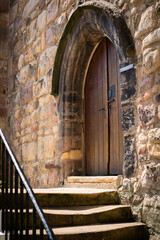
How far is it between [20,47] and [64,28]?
79.9 inches

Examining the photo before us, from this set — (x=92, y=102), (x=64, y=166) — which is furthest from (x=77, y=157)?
(x=92, y=102)

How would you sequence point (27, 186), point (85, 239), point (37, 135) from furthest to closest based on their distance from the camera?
point (37, 135)
point (85, 239)
point (27, 186)

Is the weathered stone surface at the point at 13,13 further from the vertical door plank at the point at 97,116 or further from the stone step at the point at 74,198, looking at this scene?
the stone step at the point at 74,198

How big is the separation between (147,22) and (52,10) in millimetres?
2350

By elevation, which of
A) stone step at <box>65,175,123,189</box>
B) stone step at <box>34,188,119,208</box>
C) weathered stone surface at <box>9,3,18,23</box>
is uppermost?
weathered stone surface at <box>9,3,18,23</box>

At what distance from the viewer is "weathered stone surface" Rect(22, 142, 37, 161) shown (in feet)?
17.6

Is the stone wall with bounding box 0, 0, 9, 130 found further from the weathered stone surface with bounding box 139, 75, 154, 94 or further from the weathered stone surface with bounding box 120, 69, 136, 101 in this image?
the weathered stone surface with bounding box 139, 75, 154, 94

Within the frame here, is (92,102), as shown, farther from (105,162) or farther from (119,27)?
(119,27)

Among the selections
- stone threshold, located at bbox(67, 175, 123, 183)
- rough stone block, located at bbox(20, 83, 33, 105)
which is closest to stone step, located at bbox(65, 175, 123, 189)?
stone threshold, located at bbox(67, 175, 123, 183)

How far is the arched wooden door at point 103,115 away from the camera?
13.3 feet

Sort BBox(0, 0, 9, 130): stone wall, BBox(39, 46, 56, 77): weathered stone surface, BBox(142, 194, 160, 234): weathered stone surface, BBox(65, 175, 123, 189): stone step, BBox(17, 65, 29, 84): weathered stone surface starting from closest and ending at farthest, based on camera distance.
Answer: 1. BBox(142, 194, 160, 234): weathered stone surface
2. BBox(65, 175, 123, 189): stone step
3. BBox(39, 46, 56, 77): weathered stone surface
4. BBox(17, 65, 29, 84): weathered stone surface
5. BBox(0, 0, 9, 130): stone wall

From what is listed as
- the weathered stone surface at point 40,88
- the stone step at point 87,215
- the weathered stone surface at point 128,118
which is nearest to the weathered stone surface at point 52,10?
the weathered stone surface at point 40,88

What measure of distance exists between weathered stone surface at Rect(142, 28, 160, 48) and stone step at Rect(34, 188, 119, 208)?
4.98 ft

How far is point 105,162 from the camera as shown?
13.7ft
